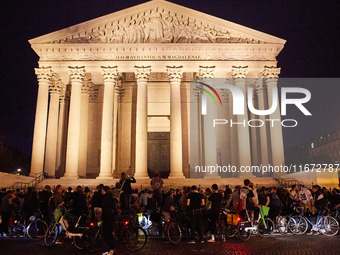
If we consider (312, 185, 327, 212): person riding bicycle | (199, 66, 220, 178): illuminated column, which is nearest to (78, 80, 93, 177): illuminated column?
(199, 66, 220, 178): illuminated column

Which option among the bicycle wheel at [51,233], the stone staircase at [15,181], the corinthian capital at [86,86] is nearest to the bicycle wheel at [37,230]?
the bicycle wheel at [51,233]

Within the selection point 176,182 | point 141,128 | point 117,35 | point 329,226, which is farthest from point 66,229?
point 117,35

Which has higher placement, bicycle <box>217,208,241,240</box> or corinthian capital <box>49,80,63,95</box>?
corinthian capital <box>49,80,63,95</box>

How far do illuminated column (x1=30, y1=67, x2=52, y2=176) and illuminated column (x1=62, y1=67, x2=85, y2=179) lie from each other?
2.30 metres

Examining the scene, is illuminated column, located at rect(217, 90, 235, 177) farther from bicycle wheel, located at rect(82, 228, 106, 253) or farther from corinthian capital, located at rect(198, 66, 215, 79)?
bicycle wheel, located at rect(82, 228, 106, 253)

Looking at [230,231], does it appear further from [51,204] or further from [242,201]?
[51,204]

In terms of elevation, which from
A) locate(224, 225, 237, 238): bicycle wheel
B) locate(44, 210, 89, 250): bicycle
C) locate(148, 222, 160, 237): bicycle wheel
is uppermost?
locate(44, 210, 89, 250): bicycle

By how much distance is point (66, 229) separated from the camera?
11320mm

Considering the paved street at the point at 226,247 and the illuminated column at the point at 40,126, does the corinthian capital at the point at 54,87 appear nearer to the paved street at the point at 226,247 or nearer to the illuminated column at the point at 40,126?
the illuminated column at the point at 40,126

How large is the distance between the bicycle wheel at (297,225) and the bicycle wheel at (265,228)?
1.05 metres

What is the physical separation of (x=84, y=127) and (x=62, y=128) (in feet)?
9.45

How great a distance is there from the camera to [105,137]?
97.2 ft

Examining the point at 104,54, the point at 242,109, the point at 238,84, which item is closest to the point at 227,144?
the point at 242,109

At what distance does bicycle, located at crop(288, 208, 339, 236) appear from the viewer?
1355 cm
